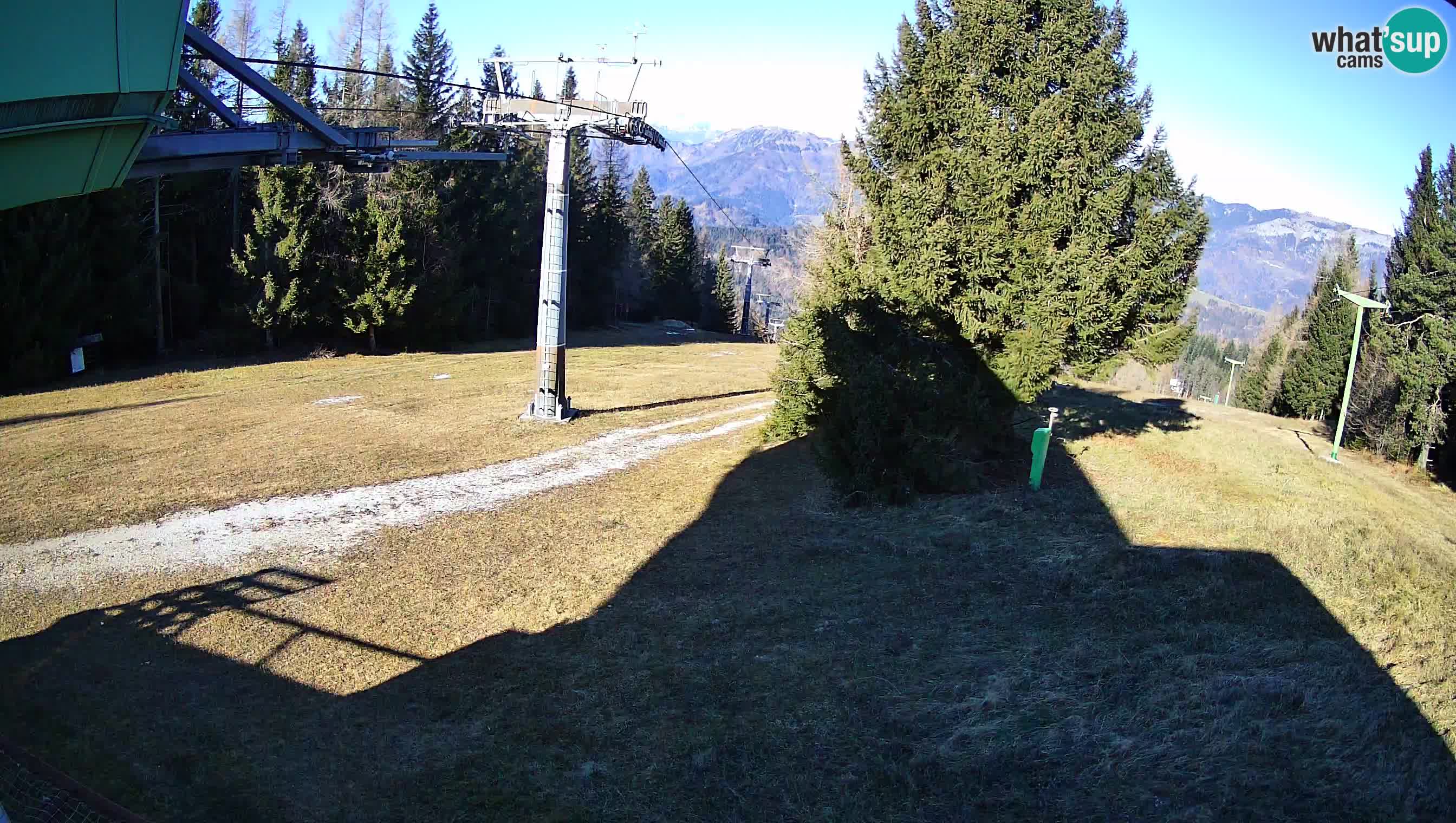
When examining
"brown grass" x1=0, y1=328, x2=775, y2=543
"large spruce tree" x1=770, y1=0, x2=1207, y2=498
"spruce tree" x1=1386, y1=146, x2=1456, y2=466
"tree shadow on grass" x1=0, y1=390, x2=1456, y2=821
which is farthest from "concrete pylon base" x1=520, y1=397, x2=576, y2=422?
"spruce tree" x1=1386, y1=146, x2=1456, y2=466

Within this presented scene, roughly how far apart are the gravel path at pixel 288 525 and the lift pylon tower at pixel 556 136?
132 inches

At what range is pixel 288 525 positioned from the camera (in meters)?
12.0

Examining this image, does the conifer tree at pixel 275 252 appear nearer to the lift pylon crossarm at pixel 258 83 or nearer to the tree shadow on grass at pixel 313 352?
the tree shadow on grass at pixel 313 352

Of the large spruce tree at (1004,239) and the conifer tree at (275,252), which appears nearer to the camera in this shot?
the large spruce tree at (1004,239)

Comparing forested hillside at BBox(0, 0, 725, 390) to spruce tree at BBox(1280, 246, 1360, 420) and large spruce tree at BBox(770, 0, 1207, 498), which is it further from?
spruce tree at BBox(1280, 246, 1360, 420)

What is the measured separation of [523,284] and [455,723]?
1676 inches

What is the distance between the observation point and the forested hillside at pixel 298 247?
80.5 ft

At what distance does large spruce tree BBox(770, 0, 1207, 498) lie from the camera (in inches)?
491

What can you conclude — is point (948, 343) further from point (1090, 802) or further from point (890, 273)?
point (1090, 802)

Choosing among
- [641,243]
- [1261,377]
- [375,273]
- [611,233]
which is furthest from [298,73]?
[1261,377]

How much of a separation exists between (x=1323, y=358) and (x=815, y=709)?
44.8 metres

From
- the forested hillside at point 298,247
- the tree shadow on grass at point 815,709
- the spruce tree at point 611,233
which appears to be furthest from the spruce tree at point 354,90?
the tree shadow on grass at point 815,709

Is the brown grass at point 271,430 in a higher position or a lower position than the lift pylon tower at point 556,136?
lower

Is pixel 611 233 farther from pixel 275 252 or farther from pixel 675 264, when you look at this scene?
pixel 275 252
